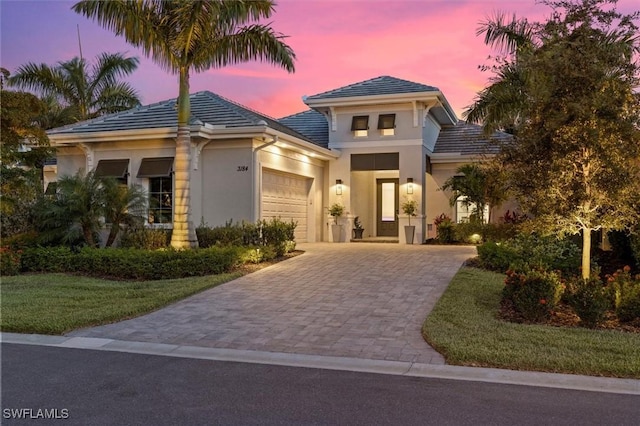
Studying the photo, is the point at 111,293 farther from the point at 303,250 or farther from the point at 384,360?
the point at 303,250

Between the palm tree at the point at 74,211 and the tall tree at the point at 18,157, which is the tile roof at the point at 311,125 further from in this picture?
the tall tree at the point at 18,157

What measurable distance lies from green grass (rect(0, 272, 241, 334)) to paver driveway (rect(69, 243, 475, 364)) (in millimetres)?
281

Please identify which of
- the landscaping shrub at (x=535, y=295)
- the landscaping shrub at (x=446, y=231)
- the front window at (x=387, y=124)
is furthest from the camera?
the front window at (x=387, y=124)

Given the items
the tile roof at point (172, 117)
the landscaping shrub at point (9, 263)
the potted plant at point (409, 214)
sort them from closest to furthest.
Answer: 1. the landscaping shrub at point (9, 263)
2. the tile roof at point (172, 117)
3. the potted plant at point (409, 214)

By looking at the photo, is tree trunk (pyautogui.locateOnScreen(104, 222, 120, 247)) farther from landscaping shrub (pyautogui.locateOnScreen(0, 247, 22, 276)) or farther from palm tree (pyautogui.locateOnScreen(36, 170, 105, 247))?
landscaping shrub (pyautogui.locateOnScreen(0, 247, 22, 276))

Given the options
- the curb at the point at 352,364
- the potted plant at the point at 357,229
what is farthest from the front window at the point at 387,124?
the curb at the point at 352,364

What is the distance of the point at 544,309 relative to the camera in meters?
7.83

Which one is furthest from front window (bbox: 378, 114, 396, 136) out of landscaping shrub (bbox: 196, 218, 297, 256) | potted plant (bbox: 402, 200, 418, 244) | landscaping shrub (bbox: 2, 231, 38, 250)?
landscaping shrub (bbox: 2, 231, 38, 250)

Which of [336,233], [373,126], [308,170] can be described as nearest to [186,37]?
[308,170]

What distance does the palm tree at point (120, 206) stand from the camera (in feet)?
46.1

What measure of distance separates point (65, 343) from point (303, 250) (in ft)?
33.0

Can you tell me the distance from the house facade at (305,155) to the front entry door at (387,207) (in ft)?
0.14

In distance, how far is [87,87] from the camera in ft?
81.9

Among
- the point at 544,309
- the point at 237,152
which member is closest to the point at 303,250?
the point at 237,152
